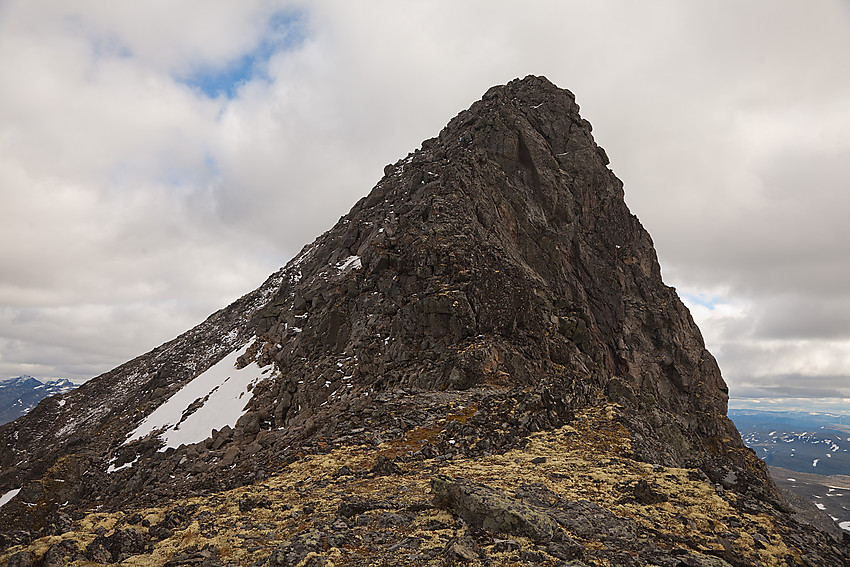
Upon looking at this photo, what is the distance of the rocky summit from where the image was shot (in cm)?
1178

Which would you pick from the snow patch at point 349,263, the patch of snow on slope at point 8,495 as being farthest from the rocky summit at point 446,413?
the patch of snow on slope at point 8,495

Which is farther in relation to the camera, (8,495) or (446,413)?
(8,495)

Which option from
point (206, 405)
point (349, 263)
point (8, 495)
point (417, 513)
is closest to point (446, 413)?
point (417, 513)

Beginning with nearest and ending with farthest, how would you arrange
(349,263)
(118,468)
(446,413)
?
1. (446,413)
2. (118,468)
3. (349,263)

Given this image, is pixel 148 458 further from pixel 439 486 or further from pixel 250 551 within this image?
pixel 439 486

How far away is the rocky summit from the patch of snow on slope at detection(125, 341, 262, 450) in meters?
0.34

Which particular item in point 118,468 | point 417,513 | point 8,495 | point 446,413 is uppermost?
point 446,413

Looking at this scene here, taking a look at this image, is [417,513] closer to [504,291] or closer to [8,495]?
[504,291]

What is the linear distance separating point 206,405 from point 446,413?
26745 mm

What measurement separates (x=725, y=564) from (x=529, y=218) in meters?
42.5

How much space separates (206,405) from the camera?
4069 cm

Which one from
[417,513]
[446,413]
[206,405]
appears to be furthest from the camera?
[206,405]

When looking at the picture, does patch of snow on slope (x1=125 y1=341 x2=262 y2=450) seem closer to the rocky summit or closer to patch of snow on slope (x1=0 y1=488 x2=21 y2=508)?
the rocky summit

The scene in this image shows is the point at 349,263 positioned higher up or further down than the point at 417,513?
higher up
